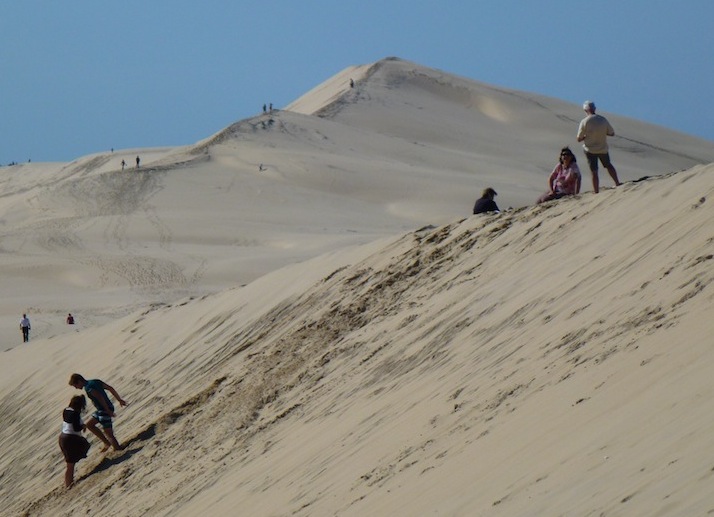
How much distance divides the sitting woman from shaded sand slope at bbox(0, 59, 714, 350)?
16113 mm

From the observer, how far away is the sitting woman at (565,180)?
40.5 ft

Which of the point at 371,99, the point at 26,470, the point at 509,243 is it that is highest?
the point at 371,99

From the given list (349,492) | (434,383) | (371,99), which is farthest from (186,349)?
(371,99)

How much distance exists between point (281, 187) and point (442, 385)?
43008mm

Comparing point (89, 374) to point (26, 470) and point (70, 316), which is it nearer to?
point (26, 470)

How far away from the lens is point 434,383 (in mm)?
8578

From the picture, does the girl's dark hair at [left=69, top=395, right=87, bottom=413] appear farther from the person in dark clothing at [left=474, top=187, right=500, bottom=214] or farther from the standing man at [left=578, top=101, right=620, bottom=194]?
the standing man at [left=578, top=101, right=620, bottom=194]

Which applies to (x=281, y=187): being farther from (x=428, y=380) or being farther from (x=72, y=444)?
(x=428, y=380)

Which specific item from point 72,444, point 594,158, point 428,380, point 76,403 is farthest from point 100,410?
point 594,158

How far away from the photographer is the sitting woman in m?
12.4

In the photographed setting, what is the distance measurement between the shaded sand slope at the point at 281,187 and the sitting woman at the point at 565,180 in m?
16.1

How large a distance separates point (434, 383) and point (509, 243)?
116 inches

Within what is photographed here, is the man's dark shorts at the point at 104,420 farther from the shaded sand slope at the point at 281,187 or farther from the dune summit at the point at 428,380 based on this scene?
the shaded sand slope at the point at 281,187

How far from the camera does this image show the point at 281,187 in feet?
168
